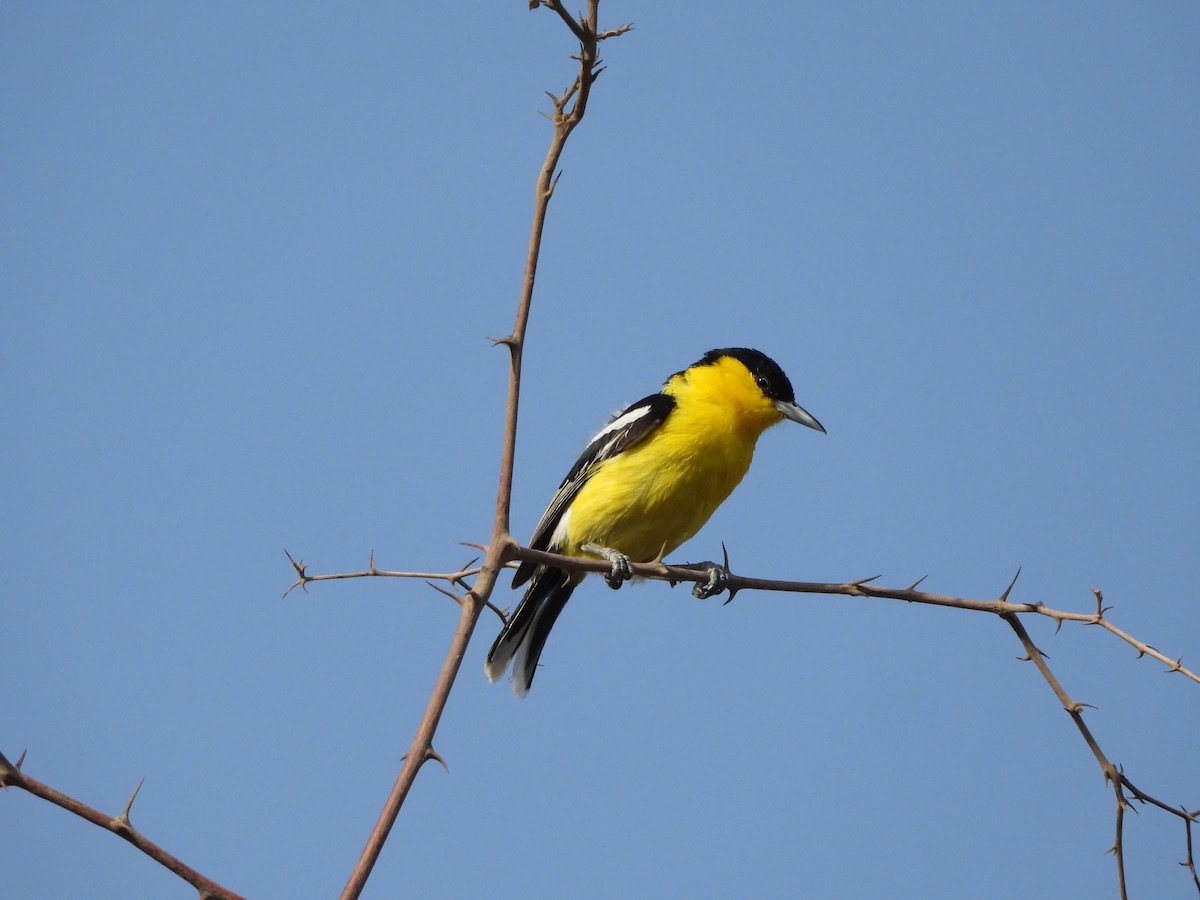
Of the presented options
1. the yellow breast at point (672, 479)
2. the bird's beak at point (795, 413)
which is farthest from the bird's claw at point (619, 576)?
the bird's beak at point (795, 413)

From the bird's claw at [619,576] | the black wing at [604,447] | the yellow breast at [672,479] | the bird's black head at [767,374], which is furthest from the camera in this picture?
the bird's black head at [767,374]

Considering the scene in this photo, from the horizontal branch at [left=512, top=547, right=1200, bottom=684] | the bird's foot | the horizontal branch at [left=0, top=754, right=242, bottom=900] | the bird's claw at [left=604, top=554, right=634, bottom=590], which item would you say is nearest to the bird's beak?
the bird's foot

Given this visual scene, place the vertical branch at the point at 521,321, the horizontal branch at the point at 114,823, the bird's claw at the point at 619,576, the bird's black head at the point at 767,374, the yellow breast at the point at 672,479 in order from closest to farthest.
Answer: the horizontal branch at the point at 114,823
the vertical branch at the point at 521,321
the bird's claw at the point at 619,576
the yellow breast at the point at 672,479
the bird's black head at the point at 767,374

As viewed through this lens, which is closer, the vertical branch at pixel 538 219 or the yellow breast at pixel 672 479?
the vertical branch at pixel 538 219

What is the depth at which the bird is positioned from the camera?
5.66 meters

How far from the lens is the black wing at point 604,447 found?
584 centimetres

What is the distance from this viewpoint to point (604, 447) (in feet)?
19.4

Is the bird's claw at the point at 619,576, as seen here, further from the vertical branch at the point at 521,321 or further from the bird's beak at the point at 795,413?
the vertical branch at the point at 521,321

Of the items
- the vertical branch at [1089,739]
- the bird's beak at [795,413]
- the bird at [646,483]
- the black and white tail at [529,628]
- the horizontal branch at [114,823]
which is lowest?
the horizontal branch at [114,823]

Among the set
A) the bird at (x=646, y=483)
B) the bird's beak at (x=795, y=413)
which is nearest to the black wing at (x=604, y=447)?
the bird at (x=646, y=483)

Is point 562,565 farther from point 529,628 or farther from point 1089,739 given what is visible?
point 529,628

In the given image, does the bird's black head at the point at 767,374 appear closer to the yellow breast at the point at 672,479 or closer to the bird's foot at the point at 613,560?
the yellow breast at the point at 672,479

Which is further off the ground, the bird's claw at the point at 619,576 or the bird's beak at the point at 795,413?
the bird's beak at the point at 795,413

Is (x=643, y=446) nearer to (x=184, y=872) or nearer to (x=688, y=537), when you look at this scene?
(x=688, y=537)
